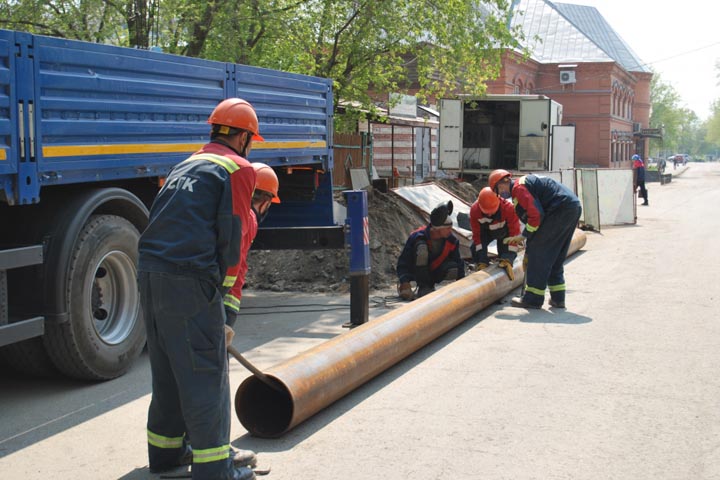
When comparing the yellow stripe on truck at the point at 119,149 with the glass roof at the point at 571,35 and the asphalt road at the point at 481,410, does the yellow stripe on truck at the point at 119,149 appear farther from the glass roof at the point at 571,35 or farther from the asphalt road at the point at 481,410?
the glass roof at the point at 571,35

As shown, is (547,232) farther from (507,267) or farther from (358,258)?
(358,258)

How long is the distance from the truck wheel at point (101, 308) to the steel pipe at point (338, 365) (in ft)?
4.72

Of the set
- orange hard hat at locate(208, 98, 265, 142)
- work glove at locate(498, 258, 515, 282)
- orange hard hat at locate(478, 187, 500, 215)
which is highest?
orange hard hat at locate(208, 98, 265, 142)

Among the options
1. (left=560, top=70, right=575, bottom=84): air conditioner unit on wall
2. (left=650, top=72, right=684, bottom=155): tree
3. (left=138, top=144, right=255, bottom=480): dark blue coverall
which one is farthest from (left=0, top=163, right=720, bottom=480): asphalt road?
(left=650, top=72, right=684, bottom=155): tree

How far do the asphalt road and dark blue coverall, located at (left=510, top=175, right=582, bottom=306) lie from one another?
375mm

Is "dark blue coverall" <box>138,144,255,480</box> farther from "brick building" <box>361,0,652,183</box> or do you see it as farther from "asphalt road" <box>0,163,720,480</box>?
"brick building" <box>361,0,652,183</box>

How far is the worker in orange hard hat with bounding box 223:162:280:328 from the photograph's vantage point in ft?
14.9

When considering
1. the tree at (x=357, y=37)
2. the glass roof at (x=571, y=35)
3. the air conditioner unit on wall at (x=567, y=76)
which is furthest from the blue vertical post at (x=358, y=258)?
the air conditioner unit on wall at (x=567, y=76)

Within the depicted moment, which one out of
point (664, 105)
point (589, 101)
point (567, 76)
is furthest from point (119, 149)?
point (664, 105)

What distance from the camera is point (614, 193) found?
1969 cm

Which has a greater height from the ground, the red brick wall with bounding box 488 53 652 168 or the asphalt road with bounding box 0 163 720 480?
the red brick wall with bounding box 488 53 652 168

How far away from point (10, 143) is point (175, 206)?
1.89 metres

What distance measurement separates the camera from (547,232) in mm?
9297

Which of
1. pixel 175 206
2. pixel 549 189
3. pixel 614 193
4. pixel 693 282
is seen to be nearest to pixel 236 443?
pixel 175 206
